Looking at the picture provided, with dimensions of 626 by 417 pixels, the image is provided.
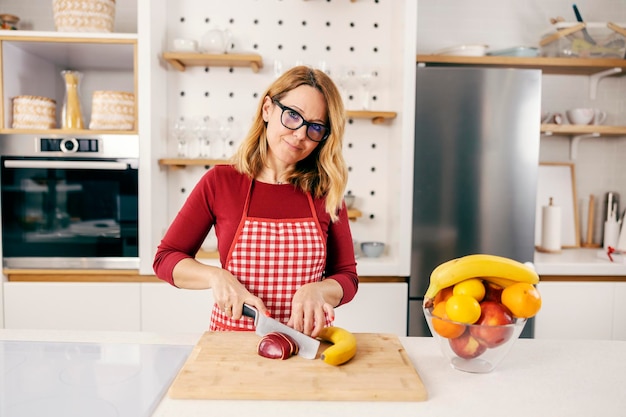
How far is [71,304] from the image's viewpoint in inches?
100.0

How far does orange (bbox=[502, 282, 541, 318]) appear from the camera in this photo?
99 cm

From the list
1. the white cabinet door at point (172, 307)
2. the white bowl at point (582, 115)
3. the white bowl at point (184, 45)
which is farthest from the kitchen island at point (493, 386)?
the white bowl at point (582, 115)

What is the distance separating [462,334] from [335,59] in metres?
2.14

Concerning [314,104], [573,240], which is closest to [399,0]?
[314,104]

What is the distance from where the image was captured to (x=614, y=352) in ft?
4.14

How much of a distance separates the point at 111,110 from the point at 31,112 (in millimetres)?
366

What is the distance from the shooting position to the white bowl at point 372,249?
8.91ft

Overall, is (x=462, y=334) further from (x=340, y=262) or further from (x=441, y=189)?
(x=441, y=189)

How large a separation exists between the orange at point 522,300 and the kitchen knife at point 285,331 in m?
0.40

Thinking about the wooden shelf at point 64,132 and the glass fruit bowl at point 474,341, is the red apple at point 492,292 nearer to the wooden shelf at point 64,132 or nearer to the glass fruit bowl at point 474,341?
the glass fruit bowl at point 474,341

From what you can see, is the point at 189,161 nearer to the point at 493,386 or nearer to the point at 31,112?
the point at 31,112

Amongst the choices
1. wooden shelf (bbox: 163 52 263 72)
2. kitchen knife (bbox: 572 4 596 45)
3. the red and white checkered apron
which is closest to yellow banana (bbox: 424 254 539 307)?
the red and white checkered apron

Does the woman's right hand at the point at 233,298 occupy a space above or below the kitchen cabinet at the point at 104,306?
above

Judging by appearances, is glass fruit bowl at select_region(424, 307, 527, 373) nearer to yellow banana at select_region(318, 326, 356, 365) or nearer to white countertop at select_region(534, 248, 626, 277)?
yellow banana at select_region(318, 326, 356, 365)
